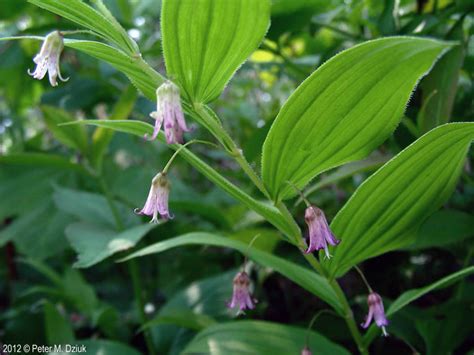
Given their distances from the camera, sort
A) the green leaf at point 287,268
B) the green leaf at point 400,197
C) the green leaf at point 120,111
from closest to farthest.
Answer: the green leaf at point 400,197, the green leaf at point 287,268, the green leaf at point 120,111

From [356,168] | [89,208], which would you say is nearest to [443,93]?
[356,168]

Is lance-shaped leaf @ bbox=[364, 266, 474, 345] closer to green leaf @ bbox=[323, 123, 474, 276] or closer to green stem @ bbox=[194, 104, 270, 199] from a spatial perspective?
green leaf @ bbox=[323, 123, 474, 276]

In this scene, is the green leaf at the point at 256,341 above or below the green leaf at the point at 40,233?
below

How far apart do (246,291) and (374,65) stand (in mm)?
656

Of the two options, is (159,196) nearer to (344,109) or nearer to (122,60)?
(122,60)

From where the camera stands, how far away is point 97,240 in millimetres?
1622

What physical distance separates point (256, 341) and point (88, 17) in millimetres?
764

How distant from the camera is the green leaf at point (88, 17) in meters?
0.88

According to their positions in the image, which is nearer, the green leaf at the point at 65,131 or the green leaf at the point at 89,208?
the green leaf at the point at 65,131

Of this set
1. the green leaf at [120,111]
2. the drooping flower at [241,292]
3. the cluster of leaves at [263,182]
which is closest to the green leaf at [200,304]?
the cluster of leaves at [263,182]

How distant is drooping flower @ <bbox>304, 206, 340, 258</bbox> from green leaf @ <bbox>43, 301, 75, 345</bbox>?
994mm

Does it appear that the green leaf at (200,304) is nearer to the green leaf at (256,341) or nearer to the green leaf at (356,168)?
the green leaf at (256,341)

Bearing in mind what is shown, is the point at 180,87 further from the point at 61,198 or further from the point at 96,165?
the point at 61,198

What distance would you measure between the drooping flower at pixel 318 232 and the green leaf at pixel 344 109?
0.07 meters
